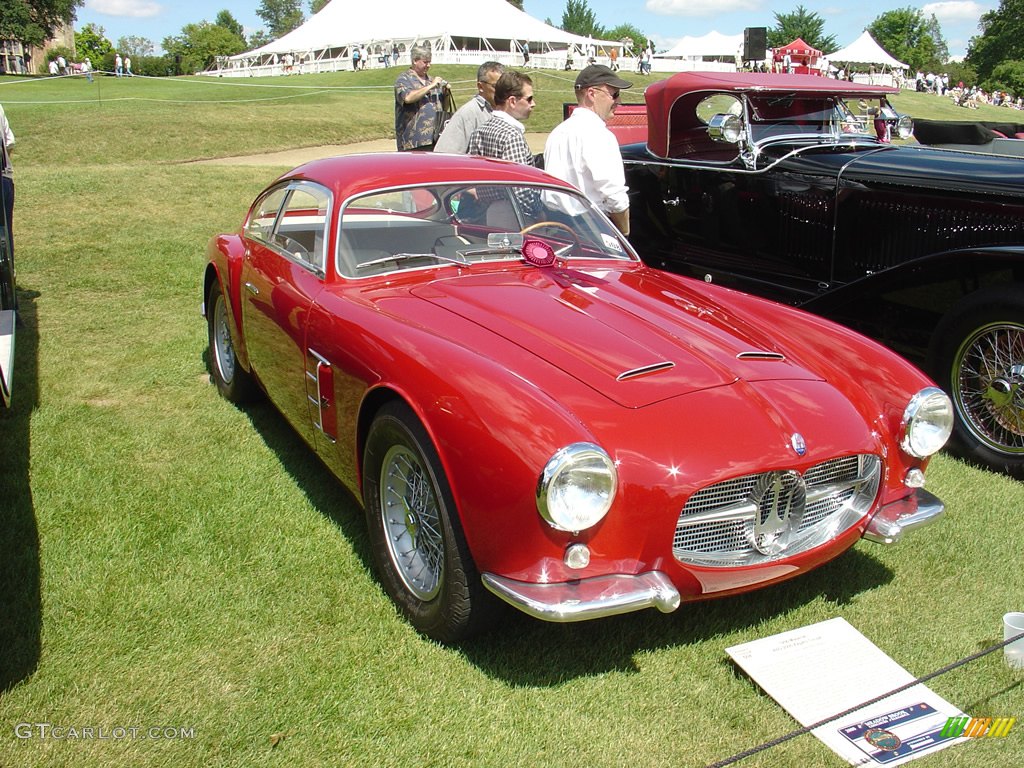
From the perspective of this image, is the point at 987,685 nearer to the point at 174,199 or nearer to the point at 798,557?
the point at 798,557

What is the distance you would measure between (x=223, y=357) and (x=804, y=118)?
426 centimetres

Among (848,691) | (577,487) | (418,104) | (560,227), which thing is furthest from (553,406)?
(418,104)

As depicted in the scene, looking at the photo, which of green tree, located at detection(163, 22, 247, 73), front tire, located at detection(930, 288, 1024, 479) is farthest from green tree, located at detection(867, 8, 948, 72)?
front tire, located at detection(930, 288, 1024, 479)

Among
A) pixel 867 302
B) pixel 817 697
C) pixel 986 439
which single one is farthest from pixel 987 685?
pixel 867 302

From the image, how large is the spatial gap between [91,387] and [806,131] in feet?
16.6

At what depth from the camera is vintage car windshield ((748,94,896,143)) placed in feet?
19.7

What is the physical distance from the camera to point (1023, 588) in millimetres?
3430

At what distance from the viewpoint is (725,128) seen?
5789 mm

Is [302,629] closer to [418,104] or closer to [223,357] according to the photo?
[223,357]

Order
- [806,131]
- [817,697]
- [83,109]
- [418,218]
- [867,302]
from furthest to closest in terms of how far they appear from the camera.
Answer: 1. [83,109]
2. [806,131]
3. [867,302]
4. [418,218]
5. [817,697]

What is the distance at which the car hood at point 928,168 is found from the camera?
191 inches

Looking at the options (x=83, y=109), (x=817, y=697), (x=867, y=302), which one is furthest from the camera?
(x=83, y=109)

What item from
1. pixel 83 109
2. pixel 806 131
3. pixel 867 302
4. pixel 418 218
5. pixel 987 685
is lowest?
pixel 987 685
